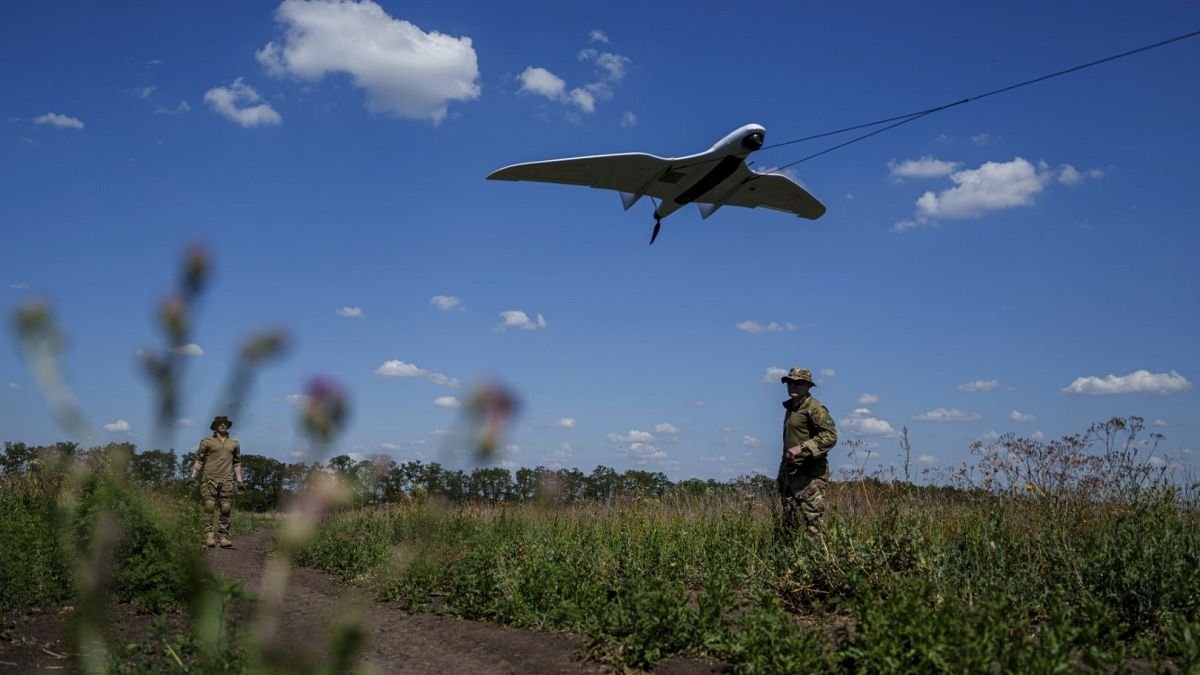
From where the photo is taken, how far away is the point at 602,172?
11469 mm

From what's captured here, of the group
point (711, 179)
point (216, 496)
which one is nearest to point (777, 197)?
point (711, 179)

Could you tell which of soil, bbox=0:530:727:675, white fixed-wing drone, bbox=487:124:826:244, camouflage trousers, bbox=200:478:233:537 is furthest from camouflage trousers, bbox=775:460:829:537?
white fixed-wing drone, bbox=487:124:826:244

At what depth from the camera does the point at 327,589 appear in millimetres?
7875

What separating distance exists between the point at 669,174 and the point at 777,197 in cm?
311

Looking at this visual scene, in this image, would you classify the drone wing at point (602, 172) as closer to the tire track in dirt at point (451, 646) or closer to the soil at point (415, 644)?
the tire track in dirt at point (451, 646)

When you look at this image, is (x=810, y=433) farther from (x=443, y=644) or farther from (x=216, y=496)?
(x=216, y=496)

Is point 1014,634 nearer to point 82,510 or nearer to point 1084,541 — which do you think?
point 1084,541

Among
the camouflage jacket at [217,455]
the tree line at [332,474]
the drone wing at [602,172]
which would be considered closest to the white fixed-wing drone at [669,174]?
the drone wing at [602,172]

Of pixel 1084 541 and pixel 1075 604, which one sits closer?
pixel 1075 604

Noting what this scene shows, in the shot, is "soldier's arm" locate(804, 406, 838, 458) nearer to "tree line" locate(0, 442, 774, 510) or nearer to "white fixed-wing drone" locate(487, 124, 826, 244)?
"white fixed-wing drone" locate(487, 124, 826, 244)

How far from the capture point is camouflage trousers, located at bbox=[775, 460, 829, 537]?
6.97m

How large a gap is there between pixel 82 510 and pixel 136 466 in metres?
0.21

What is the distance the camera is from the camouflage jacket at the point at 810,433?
7.06 metres

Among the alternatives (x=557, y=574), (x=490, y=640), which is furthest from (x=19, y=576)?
(x=557, y=574)
